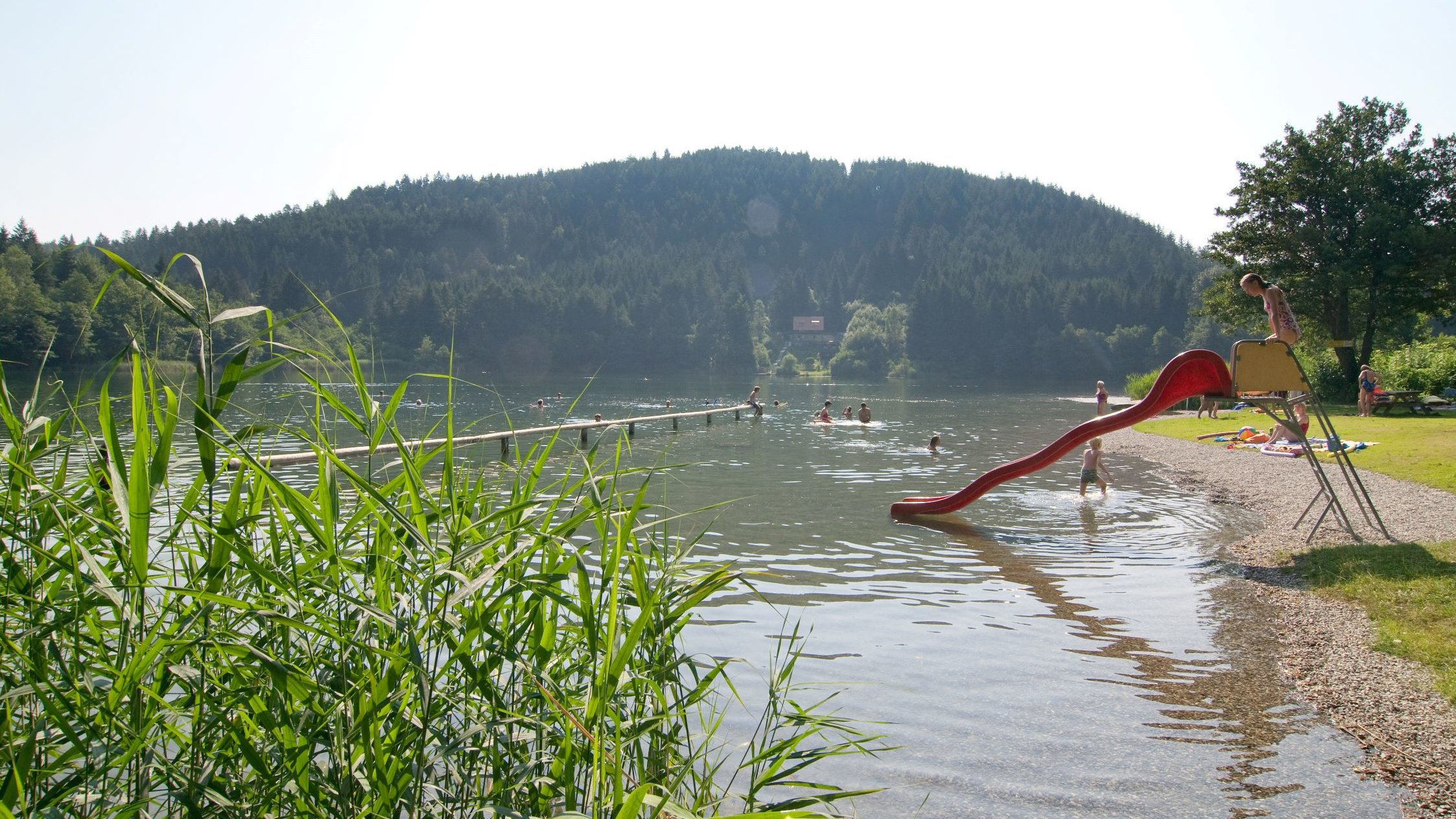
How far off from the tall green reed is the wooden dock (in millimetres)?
282

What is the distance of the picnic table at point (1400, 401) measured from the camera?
26625 millimetres

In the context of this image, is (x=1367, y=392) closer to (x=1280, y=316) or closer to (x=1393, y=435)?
(x=1393, y=435)

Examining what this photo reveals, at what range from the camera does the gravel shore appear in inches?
211

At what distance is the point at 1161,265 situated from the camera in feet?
511

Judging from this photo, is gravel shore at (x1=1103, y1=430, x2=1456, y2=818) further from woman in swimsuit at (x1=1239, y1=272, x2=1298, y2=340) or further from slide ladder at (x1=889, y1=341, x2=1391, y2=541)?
woman in swimsuit at (x1=1239, y1=272, x2=1298, y2=340)

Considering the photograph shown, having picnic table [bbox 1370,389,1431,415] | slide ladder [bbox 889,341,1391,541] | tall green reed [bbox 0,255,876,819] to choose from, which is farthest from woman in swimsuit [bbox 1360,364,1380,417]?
tall green reed [bbox 0,255,876,819]

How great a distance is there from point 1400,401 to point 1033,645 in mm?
24346

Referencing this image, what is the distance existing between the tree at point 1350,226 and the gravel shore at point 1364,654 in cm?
2437

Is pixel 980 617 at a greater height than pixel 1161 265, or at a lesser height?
lesser

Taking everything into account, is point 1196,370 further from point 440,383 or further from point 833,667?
point 440,383

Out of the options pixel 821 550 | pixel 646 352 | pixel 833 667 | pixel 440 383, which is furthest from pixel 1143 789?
pixel 646 352

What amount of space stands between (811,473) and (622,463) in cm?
444

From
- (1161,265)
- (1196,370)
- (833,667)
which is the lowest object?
(833,667)

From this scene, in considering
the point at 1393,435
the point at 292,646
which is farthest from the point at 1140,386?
the point at 292,646
